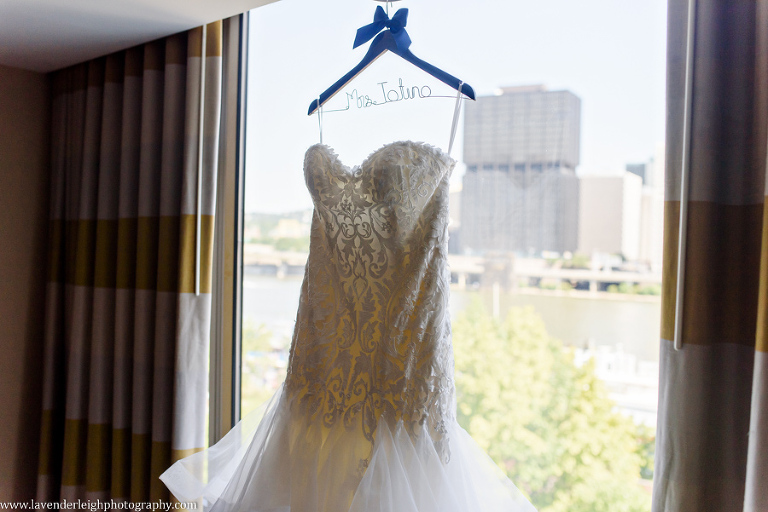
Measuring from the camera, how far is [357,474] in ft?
3.36

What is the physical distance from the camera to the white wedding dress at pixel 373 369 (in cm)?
103

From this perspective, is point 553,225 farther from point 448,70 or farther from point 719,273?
point 448,70

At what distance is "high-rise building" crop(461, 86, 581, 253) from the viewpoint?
1352 millimetres

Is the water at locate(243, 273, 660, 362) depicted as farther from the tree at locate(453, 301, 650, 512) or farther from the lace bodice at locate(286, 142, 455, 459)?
the lace bodice at locate(286, 142, 455, 459)

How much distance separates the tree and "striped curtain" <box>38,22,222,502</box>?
95cm

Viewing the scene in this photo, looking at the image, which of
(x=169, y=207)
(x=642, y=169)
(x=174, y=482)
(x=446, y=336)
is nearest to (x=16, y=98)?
(x=169, y=207)

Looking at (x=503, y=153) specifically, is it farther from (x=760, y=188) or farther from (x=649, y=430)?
(x=649, y=430)

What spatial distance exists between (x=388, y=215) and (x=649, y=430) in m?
0.86

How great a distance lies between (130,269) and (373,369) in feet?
4.13

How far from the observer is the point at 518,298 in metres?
1.41

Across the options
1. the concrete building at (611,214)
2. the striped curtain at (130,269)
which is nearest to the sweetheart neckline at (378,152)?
the concrete building at (611,214)

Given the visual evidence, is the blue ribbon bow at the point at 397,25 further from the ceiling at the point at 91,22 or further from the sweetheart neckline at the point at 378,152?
Result: the ceiling at the point at 91,22

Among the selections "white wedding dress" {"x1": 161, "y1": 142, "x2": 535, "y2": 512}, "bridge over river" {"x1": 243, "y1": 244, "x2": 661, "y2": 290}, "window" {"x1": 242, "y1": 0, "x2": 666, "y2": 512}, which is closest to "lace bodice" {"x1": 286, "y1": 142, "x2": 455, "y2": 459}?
"white wedding dress" {"x1": 161, "y1": 142, "x2": 535, "y2": 512}

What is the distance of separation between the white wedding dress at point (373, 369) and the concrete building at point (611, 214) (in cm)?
44
